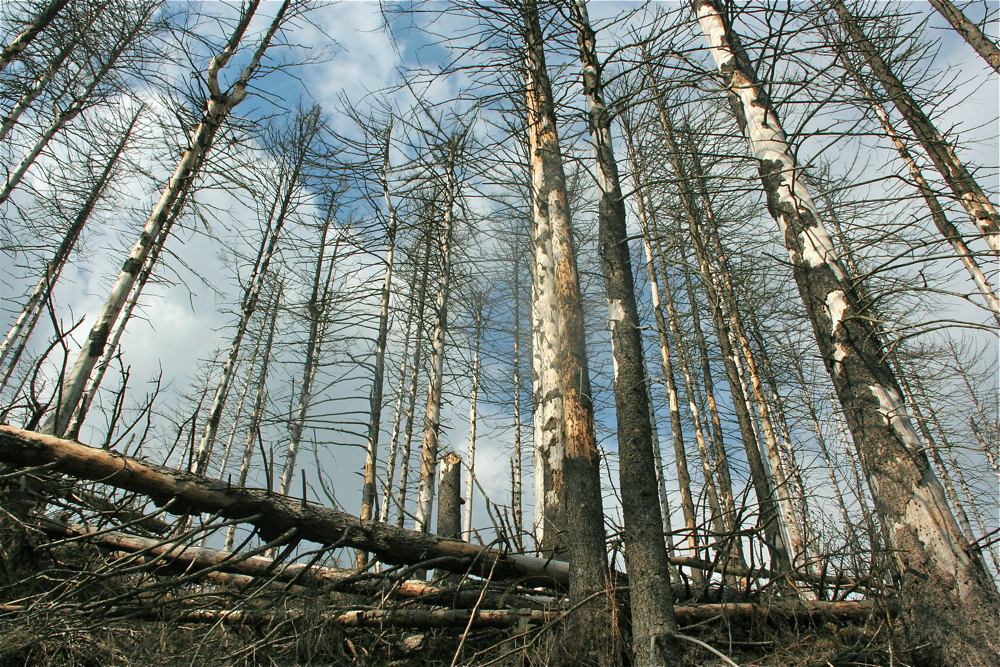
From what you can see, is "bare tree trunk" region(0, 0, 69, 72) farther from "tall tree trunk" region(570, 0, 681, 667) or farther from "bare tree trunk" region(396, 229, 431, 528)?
"tall tree trunk" region(570, 0, 681, 667)

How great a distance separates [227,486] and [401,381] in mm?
7300

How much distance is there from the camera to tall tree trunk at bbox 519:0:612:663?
8.31ft

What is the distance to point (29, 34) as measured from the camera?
7.20 m

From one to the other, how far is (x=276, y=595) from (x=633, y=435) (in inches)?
90.5

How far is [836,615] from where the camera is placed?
315 centimetres

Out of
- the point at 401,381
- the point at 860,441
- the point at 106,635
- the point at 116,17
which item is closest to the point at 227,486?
the point at 106,635

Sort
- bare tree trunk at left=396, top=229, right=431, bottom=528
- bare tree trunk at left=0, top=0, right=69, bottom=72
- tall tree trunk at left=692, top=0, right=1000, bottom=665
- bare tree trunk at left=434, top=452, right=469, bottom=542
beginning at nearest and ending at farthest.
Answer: tall tree trunk at left=692, top=0, right=1000, bottom=665, bare tree trunk at left=434, top=452, right=469, bottom=542, bare tree trunk at left=0, top=0, right=69, bottom=72, bare tree trunk at left=396, top=229, right=431, bottom=528

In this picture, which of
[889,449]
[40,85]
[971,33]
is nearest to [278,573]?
[889,449]

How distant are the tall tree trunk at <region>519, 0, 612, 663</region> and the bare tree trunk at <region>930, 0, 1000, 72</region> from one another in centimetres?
593

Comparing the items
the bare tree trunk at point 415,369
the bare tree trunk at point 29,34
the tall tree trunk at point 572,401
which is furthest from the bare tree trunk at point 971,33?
the bare tree trunk at point 29,34

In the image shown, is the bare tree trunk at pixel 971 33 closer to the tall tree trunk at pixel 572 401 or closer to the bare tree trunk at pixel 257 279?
the tall tree trunk at pixel 572 401

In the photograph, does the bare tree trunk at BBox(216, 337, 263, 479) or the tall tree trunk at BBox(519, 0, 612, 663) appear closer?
the tall tree trunk at BBox(519, 0, 612, 663)

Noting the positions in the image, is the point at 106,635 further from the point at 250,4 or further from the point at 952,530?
the point at 250,4

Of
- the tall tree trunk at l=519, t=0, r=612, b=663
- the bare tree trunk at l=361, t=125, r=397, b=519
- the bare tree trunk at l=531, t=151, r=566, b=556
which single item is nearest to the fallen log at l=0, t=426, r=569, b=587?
the tall tree trunk at l=519, t=0, r=612, b=663
